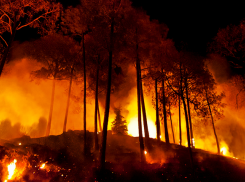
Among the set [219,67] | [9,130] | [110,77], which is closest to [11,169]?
[110,77]

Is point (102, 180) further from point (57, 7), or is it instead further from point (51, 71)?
point (51, 71)

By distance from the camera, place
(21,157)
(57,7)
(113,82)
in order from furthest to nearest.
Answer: (113,82), (57,7), (21,157)

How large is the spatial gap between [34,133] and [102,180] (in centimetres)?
2030

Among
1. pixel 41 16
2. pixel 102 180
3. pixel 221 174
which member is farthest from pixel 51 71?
pixel 221 174

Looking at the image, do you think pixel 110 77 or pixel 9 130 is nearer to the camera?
pixel 110 77

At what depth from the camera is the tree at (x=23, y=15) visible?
11.5m

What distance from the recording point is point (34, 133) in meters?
26.1

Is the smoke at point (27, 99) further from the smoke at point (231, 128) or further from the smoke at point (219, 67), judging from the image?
the smoke at point (231, 128)

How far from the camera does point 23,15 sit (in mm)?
12094

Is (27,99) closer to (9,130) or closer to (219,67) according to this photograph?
(9,130)

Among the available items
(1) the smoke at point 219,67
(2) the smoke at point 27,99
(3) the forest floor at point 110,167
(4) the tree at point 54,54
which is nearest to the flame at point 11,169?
(3) the forest floor at point 110,167

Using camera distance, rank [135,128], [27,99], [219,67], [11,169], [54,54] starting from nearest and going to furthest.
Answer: [11,169]
[54,54]
[27,99]
[135,128]
[219,67]

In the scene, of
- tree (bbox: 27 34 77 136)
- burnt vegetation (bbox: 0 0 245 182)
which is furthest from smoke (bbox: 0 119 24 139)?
burnt vegetation (bbox: 0 0 245 182)

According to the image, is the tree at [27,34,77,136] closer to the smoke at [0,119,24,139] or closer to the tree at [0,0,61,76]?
the smoke at [0,119,24,139]
